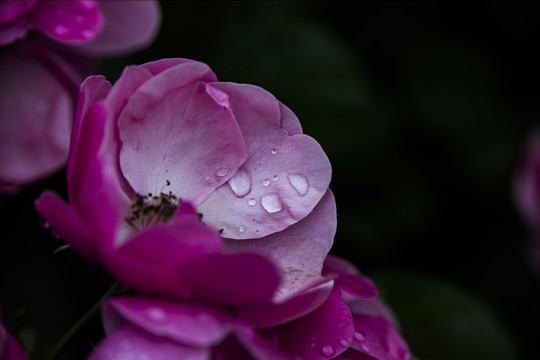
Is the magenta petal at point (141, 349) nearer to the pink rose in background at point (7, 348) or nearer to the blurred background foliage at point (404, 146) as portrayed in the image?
the pink rose in background at point (7, 348)

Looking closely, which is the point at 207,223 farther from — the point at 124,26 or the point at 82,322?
the point at 124,26

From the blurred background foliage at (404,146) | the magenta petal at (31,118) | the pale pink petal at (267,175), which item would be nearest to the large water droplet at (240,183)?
the pale pink petal at (267,175)

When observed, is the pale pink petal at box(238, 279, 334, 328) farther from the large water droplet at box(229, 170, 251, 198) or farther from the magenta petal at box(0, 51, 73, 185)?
the magenta petal at box(0, 51, 73, 185)

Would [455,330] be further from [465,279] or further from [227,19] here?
[227,19]

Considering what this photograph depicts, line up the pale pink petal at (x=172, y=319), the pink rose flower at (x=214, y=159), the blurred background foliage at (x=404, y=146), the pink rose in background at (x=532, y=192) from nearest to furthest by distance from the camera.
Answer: the pale pink petal at (x=172, y=319), the pink rose flower at (x=214, y=159), the blurred background foliage at (x=404, y=146), the pink rose in background at (x=532, y=192)

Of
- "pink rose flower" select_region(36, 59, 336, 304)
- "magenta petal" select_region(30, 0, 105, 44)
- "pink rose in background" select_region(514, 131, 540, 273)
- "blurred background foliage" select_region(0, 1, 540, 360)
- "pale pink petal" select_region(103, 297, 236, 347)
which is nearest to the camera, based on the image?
"pale pink petal" select_region(103, 297, 236, 347)

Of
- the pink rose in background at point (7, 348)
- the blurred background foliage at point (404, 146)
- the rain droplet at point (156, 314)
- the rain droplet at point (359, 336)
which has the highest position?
the rain droplet at point (156, 314)

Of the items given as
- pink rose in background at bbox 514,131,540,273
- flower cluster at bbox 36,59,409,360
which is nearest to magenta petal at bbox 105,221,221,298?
flower cluster at bbox 36,59,409,360

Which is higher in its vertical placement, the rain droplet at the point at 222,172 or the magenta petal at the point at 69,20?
the magenta petal at the point at 69,20
